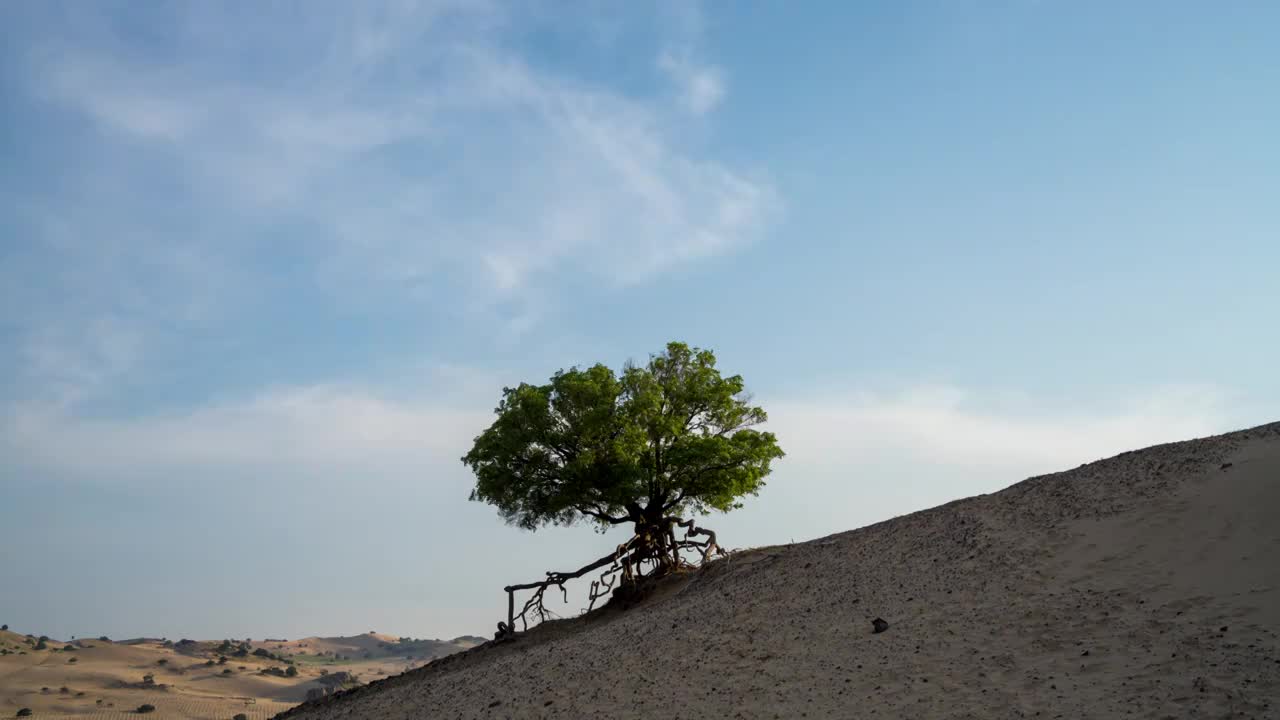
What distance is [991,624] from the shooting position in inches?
575

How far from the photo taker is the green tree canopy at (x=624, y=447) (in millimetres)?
26781

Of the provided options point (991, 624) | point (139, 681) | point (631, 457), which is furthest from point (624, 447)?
point (139, 681)

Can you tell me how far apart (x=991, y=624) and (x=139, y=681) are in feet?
164

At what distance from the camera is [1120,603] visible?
1423 centimetres

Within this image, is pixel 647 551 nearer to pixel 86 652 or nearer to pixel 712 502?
pixel 712 502

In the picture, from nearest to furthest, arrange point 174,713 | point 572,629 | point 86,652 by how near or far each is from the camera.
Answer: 1. point 572,629
2. point 174,713
3. point 86,652

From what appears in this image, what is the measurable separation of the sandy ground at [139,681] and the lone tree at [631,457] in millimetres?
22380

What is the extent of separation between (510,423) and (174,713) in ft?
91.8

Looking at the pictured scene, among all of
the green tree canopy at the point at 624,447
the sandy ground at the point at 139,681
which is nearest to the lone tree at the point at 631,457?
the green tree canopy at the point at 624,447

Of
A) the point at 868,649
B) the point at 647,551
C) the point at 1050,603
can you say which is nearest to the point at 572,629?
the point at 647,551

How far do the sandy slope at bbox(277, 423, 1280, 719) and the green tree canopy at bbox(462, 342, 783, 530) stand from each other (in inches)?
197

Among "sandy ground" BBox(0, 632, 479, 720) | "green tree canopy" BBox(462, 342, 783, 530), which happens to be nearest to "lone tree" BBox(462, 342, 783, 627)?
"green tree canopy" BBox(462, 342, 783, 530)

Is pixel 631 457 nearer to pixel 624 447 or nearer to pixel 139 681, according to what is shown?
pixel 624 447

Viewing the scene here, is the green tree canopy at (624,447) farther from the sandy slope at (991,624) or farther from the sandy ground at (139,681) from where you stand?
the sandy ground at (139,681)
